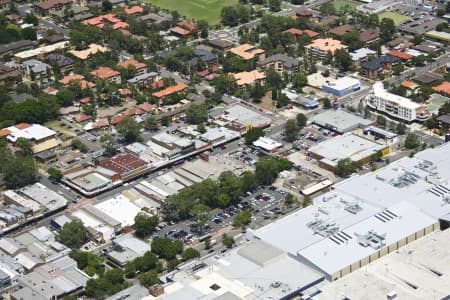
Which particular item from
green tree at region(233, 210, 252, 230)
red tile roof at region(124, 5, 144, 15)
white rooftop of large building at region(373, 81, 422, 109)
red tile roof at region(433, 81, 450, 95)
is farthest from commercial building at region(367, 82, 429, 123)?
red tile roof at region(124, 5, 144, 15)

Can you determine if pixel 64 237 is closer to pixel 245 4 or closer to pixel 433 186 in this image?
pixel 433 186

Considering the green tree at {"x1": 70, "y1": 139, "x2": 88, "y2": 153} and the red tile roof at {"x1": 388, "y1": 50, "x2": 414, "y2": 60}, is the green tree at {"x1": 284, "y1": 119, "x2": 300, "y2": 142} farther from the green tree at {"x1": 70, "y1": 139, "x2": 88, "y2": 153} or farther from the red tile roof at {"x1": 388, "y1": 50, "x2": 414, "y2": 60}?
the red tile roof at {"x1": 388, "y1": 50, "x2": 414, "y2": 60}

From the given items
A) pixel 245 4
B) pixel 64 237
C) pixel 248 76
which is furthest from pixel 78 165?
pixel 245 4

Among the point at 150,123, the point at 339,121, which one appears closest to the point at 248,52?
the point at 339,121

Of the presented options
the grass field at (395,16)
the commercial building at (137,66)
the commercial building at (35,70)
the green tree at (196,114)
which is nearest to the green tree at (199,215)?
the green tree at (196,114)

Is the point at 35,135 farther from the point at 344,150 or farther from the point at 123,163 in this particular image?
the point at 344,150
